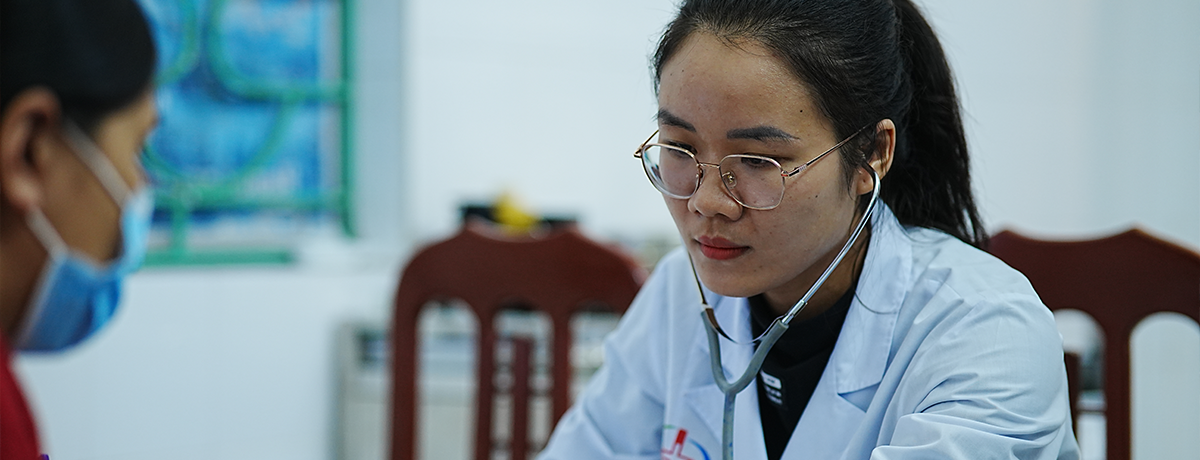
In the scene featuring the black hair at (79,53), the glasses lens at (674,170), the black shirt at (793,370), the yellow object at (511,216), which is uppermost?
the black hair at (79,53)

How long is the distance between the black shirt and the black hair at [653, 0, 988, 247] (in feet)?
0.52

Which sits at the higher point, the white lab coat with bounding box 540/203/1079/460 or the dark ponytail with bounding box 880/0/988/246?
the dark ponytail with bounding box 880/0/988/246

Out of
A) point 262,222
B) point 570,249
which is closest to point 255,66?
point 262,222

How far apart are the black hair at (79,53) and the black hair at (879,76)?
1.70 feet

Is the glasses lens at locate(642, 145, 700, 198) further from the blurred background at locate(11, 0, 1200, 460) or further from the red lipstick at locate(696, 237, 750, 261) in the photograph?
the blurred background at locate(11, 0, 1200, 460)

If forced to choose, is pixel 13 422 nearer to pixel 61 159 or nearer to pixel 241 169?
pixel 61 159

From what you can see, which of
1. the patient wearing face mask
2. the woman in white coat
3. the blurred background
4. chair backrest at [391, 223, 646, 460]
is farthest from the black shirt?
the blurred background

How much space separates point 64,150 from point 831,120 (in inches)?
26.8

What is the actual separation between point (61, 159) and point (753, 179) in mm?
606

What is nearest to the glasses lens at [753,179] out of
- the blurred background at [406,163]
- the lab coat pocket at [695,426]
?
the lab coat pocket at [695,426]

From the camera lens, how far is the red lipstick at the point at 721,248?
983 millimetres

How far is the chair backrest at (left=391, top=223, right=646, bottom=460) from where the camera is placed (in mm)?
1317

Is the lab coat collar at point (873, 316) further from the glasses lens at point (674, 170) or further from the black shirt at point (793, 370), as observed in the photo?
the glasses lens at point (674, 170)

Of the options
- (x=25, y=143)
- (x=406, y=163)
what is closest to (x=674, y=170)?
(x=25, y=143)
